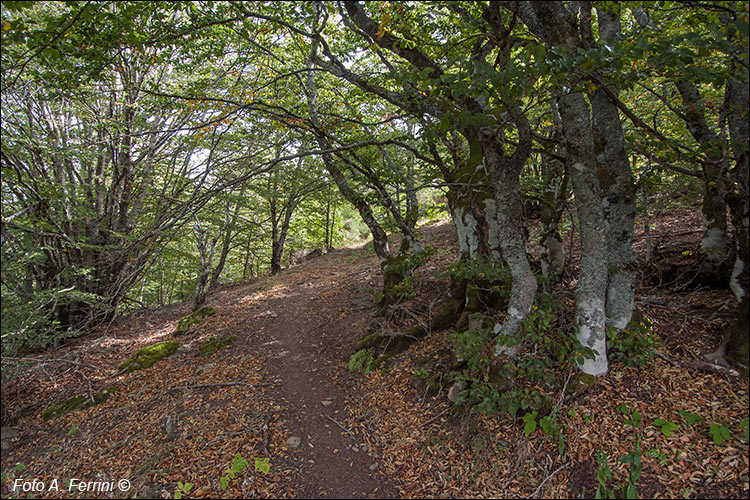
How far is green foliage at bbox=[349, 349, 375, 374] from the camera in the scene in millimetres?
5887

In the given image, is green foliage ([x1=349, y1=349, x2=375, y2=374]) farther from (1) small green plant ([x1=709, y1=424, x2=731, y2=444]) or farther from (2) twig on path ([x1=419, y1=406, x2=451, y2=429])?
(1) small green plant ([x1=709, y1=424, x2=731, y2=444])

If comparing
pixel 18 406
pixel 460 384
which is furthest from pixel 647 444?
pixel 18 406

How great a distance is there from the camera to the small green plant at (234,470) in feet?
12.2

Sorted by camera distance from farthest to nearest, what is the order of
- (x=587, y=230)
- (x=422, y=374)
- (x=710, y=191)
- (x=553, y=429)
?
(x=422, y=374) < (x=710, y=191) < (x=587, y=230) < (x=553, y=429)

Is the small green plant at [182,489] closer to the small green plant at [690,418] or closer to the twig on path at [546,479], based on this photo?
the twig on path at [546,479]

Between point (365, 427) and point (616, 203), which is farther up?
point (616, 203)

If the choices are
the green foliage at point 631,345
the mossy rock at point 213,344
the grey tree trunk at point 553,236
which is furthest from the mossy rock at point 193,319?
the green foliage at point 631,345

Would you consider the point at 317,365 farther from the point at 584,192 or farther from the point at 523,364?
the point at 584,192

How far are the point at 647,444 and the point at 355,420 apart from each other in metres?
3.36

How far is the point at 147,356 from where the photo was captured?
23.9 feet

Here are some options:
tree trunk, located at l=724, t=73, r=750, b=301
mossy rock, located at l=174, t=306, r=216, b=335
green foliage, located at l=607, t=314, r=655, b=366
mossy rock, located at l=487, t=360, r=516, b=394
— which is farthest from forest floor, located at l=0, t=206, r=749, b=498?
mossy rock, located at l=174, t=306, r=216, b=335

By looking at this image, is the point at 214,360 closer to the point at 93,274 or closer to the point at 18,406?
the point at 18,406

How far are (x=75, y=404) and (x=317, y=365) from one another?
166 inches

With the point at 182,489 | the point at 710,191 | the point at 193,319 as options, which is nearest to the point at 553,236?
the point at 710,191
